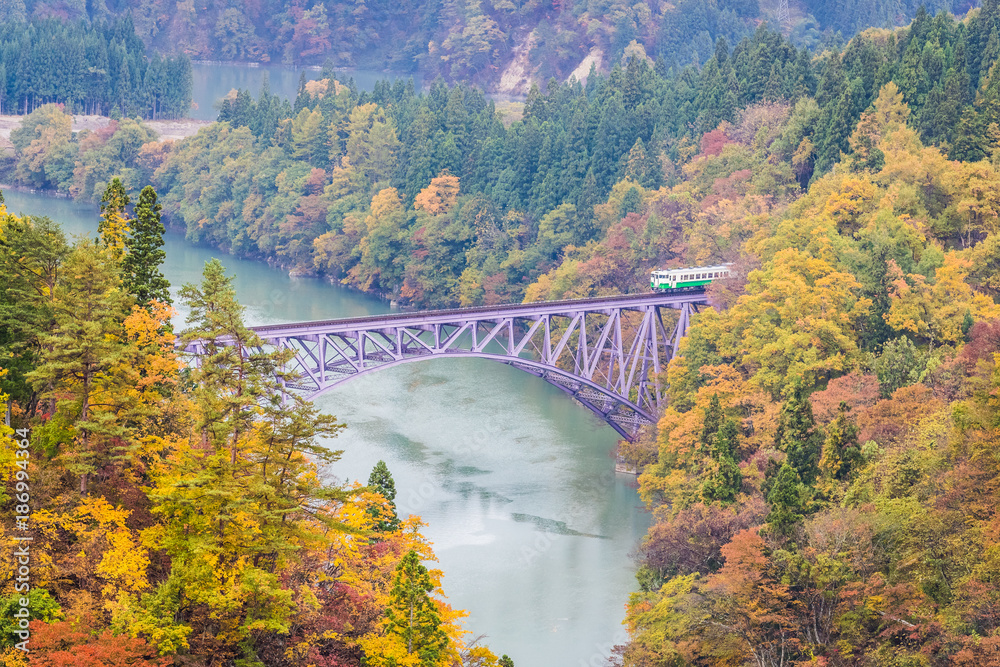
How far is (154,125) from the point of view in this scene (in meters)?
144

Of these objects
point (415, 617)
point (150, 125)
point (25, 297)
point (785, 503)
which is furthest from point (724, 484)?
point (150, 125)

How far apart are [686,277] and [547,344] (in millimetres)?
9020

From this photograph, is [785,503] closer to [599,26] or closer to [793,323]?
[793,323]

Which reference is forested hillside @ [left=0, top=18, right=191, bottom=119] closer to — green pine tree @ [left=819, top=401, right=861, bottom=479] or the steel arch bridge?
the steel arch bridge

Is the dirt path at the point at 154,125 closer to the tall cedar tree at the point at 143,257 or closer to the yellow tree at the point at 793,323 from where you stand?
the yellow tree at the point at 793,323

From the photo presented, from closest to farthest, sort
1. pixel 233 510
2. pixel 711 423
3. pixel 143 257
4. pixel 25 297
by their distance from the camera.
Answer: pixel 233 510
pixel 25 297
pixel 143 257
pixel 711 423

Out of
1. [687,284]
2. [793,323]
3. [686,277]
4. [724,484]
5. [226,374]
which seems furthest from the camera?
[687,284]

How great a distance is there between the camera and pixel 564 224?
93.4 m

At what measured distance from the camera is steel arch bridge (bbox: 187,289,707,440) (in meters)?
58.7

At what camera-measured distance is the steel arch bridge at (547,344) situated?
2312 inches

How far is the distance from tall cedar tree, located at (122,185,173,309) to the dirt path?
96.5m

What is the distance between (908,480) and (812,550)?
5.18 meters

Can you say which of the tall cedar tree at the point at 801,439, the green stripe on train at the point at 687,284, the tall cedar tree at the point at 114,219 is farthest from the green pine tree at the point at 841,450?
the tall cedar tree at the point at 114,219

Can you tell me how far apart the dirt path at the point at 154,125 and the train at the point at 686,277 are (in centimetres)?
7832
